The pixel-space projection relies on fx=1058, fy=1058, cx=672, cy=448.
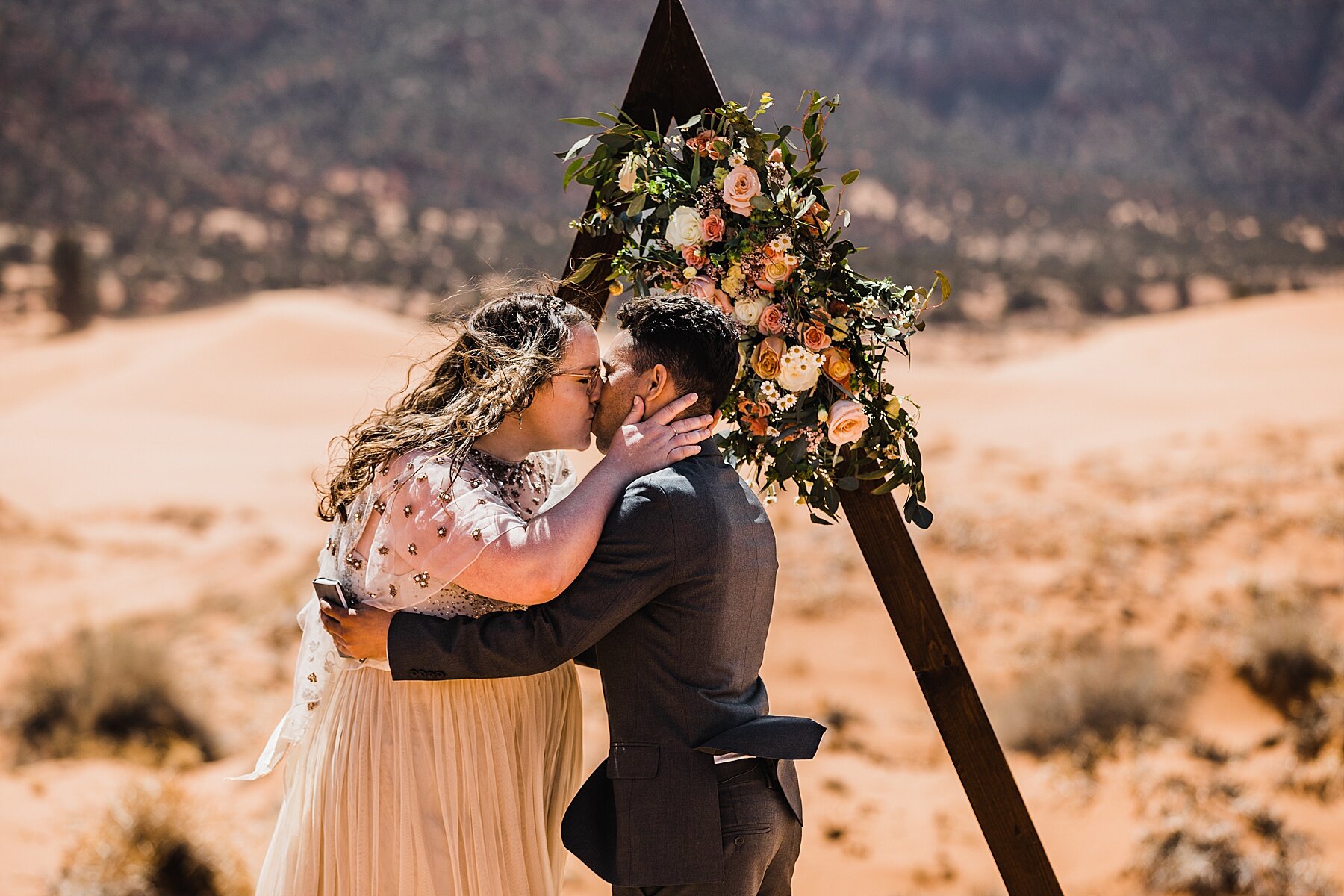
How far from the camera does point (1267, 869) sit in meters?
4.76

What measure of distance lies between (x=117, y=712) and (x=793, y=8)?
67144mm

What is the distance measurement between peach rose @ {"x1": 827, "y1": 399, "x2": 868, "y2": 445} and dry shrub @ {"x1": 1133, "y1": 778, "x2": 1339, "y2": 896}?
3.47m

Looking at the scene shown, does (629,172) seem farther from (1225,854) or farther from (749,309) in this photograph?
(1225,854)

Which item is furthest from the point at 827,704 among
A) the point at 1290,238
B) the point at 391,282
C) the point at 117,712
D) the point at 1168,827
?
the point at 1290,238

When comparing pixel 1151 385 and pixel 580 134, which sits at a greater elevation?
pixel 580 134

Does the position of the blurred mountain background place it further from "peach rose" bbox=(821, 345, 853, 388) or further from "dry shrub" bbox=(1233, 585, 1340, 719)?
"peach rose" bbox=(821, 345, 853, 388)

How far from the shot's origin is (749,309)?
2676 mm

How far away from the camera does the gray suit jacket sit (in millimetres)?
2244

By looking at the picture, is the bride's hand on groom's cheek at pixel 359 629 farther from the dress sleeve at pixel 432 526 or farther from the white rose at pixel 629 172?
the white rose at pixel 629 172

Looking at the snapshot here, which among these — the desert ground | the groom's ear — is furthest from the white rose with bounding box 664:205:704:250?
the desert ground

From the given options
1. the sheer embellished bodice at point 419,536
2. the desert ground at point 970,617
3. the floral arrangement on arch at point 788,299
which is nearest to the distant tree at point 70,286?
the desert ground at point 970,617

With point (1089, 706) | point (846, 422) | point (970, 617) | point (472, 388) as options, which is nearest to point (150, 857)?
point (472, 388)

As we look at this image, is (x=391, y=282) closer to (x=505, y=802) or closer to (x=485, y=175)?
(x=485, y=175)

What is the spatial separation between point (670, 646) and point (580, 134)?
49044 mm
